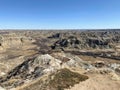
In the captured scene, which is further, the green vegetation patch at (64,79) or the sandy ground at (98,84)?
the green vegetation patch at (64,79)

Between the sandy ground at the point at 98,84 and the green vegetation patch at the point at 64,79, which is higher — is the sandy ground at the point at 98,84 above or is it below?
below

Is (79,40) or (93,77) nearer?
(93,77)

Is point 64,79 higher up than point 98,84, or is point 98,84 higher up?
point 64,79

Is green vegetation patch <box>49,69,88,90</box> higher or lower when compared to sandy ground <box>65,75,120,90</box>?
higher

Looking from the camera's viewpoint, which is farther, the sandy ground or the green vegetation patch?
the green vegetation patch

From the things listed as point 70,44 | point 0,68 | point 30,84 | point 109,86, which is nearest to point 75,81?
point 109,86

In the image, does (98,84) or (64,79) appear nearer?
(98,84)

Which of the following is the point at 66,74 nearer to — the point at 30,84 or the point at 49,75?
the point at 49,75

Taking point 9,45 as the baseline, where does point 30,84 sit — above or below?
above
